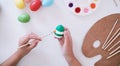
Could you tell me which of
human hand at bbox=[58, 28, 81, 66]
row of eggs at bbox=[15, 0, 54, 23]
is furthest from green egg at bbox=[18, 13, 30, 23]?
human hand at bbox=[58, 28, 81, 66]

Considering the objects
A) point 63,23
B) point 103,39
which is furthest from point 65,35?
point 103,39

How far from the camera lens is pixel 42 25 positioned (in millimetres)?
921

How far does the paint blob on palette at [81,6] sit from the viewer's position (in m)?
0.92

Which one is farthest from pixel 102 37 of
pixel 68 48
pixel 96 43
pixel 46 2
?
pixel 46 2

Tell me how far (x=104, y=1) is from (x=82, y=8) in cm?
9

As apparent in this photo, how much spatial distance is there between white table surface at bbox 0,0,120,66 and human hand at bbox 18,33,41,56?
24 mm

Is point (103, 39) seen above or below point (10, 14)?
below

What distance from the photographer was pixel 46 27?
92cm

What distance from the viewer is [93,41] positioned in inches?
37.8

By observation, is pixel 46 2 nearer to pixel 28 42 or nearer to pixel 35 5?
pixel 35 5

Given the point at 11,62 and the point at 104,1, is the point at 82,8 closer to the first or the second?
the point at 104,1

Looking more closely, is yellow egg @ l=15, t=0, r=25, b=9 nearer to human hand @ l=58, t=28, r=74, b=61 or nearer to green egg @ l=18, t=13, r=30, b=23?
green egg @ l=18, t=13, r=30, b=23

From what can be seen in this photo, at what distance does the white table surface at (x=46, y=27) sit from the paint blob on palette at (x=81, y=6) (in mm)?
15

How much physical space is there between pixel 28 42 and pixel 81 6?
0.77ft
